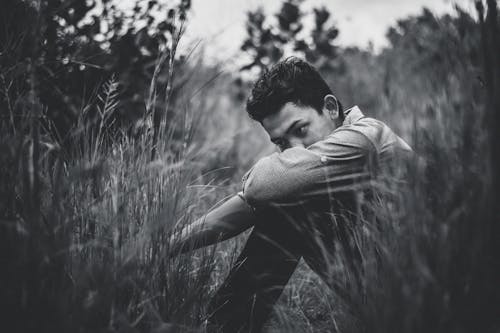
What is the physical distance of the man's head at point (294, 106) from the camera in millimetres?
1778

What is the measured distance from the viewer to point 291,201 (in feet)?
4.31

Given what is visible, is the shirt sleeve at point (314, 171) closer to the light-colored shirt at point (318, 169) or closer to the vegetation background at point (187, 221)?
the light-colored shirt at point (318, 169)

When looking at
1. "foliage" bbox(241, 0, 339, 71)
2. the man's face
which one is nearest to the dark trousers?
the man's face

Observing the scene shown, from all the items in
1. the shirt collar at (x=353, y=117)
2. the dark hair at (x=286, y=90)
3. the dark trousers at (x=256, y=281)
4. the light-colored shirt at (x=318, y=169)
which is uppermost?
the dark hair at (x=286, y=90)

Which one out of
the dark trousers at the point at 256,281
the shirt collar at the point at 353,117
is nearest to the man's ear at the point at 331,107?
the shirt collar at the point at 353,117

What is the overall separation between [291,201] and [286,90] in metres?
0.70

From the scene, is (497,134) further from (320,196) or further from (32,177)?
(32,177)

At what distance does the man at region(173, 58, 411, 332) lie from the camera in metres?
1.28

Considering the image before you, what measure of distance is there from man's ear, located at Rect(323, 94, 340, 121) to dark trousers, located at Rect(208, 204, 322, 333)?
0.69m

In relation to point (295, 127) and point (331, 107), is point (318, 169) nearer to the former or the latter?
point (295, 127)

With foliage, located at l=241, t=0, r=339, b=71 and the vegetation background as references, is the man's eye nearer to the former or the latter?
the vegetation background

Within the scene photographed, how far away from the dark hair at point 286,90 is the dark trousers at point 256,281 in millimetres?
618

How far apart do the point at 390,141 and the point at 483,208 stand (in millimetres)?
535

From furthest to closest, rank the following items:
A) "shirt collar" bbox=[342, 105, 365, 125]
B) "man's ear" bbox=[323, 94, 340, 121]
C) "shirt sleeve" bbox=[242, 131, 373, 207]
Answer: "man's ear" bbox=[323, 94, 340, 121]
"shirt collar" bbox=[342, 105, 365, 125]
"shirt sleeve" bbox=[242, 131, 373, 207]
